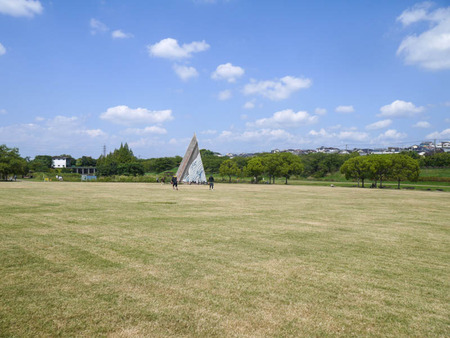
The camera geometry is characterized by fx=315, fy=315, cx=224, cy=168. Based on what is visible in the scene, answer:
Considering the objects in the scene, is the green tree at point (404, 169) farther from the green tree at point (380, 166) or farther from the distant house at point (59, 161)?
the distant house at point (59, 161)

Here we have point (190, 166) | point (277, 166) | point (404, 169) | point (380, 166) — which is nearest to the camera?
point (190, 166)

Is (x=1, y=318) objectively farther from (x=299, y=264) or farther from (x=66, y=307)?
(x=299, y=264)

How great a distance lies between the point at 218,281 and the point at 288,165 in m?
73.4

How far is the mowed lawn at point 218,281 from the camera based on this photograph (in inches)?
185

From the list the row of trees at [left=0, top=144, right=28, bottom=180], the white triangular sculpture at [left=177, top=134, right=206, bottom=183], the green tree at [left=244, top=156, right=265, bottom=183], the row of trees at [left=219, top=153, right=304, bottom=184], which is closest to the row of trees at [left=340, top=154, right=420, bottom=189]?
the row of trees at [left=219, top=153, right=304, bottom=184]

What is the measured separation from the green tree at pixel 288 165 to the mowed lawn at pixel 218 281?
64619 mm

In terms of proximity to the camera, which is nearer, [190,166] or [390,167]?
[190,166]

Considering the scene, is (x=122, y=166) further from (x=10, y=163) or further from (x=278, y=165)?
(x=278, y=165)

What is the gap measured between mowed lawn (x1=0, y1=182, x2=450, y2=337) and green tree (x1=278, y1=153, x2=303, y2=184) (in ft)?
212

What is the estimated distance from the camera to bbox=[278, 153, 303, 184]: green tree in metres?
76.6

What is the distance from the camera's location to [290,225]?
13.7m

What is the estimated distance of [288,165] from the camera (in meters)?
78.1

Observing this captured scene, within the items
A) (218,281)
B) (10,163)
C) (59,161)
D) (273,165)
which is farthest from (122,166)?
(218,281)

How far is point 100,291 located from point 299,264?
4601 millimetres
